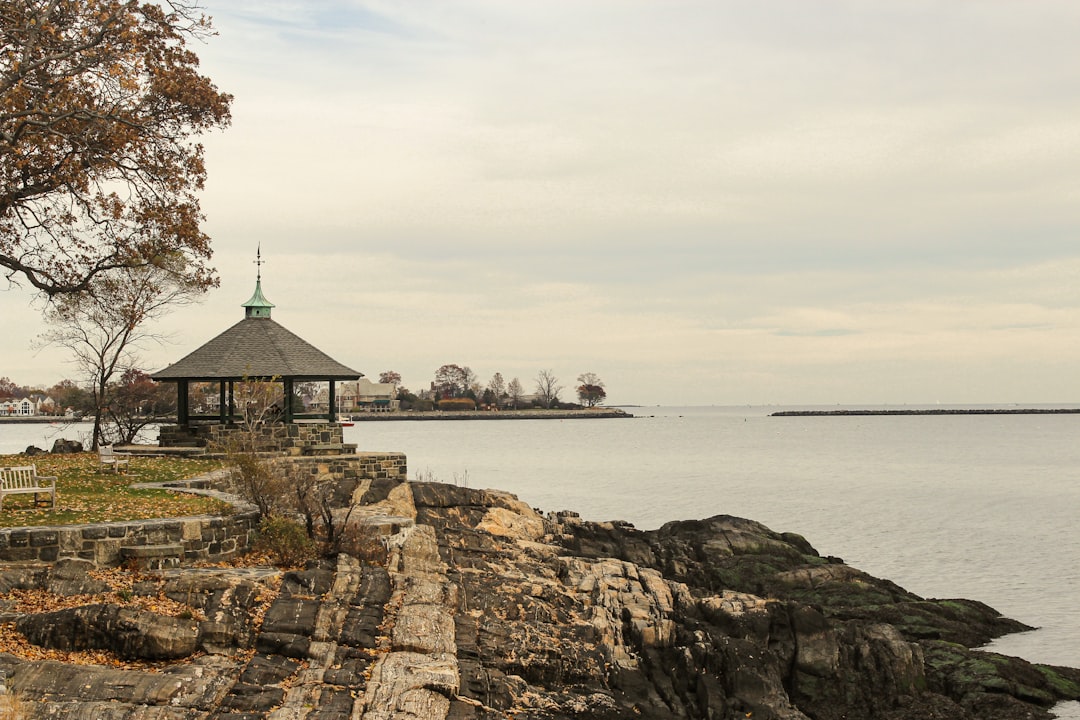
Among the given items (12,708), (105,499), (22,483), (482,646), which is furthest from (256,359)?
(12,708)

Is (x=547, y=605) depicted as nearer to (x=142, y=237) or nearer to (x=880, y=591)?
(x=880, y=591)

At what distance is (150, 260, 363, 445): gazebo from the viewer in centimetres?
2865

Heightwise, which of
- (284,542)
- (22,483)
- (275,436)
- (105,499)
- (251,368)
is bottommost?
(284,542)

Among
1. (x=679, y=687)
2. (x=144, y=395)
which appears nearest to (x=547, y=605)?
(x=679, y=687)

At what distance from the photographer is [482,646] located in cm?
1305

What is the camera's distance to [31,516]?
1517 centimetres

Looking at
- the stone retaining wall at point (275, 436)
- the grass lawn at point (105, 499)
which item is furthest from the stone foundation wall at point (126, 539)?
the stone retaining wall at point (275, 436)

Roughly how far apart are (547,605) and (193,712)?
250 inches

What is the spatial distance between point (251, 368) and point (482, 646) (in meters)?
17.8

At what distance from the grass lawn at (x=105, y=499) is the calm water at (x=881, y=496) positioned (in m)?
15.0

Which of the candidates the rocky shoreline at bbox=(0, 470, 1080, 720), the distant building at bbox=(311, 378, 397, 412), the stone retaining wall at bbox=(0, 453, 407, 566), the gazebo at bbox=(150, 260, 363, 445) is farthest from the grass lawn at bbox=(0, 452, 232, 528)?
the distant building at bbox=(311, 378, 397, 412)

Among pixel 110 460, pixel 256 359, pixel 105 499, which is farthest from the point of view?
pixel 256 359

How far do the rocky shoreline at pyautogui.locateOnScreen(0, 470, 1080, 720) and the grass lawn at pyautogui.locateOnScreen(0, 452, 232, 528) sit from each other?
91.8 inches

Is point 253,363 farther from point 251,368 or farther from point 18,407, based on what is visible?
point 18,407
